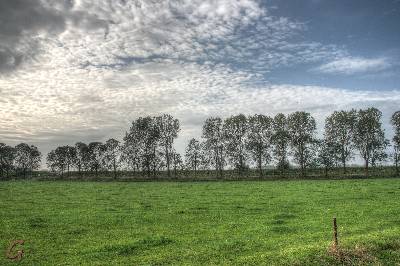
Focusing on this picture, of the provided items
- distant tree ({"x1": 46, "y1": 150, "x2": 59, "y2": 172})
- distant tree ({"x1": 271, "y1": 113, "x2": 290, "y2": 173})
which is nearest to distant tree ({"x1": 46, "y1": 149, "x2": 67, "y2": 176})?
distant tree ({"x1": 46, "y1": 150, "x2": 59, "y2": 172})

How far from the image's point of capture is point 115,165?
471 feet

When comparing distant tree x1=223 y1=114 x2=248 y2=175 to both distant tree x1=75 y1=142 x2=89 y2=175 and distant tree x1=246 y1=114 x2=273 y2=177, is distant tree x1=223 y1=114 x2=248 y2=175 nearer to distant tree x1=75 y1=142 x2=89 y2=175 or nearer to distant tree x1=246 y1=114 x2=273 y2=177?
distant tree x1=246 y1=114 x2=273 y2=177

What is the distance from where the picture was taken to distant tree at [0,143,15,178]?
164 metres

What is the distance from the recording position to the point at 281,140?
115m

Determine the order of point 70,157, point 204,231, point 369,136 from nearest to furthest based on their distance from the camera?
point 204,231, point 369,136, point 70,157

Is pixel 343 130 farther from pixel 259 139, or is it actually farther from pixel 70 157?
pixel 70 157

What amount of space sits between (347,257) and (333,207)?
19840 mm

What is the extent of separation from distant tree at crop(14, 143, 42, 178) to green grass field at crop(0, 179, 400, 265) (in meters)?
145

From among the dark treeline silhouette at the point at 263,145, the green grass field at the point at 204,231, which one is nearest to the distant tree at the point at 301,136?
the dark treeline silhouette at the point at 263,145

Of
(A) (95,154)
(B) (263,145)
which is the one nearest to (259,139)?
(B) (263,145)

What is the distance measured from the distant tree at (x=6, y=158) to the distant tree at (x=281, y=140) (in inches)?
4363

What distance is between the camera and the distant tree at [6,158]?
164 metres

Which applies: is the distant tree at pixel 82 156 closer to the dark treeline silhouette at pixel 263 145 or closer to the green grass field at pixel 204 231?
the dark treeline silhouette at pixel 263 145

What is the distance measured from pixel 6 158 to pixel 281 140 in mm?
119305
